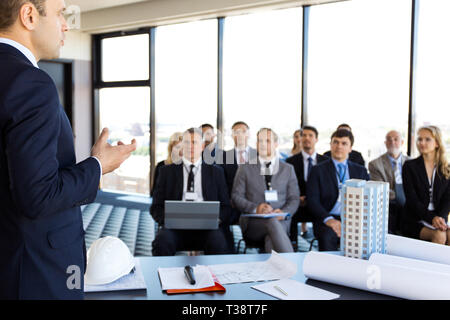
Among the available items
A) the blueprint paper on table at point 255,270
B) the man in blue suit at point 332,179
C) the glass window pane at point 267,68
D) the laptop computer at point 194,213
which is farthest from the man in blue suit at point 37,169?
the glass window pane at point 267,68

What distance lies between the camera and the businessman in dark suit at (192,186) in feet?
12.0

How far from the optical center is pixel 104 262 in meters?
1.69

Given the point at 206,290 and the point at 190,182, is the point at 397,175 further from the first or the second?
the point at 206,290

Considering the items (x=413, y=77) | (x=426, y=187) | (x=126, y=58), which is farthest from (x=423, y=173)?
(x=126, y=58)

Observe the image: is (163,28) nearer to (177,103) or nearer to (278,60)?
(177,103)

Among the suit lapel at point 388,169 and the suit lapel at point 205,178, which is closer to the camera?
the suit lapel at point 205,178

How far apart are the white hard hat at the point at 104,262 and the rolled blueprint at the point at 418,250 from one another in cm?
124

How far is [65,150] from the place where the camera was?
49.9 inches

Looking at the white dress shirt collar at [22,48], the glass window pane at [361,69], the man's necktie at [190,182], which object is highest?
the glass window pane at [361,69]

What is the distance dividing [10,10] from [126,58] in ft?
25.1

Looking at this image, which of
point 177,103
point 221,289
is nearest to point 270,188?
point 221,289

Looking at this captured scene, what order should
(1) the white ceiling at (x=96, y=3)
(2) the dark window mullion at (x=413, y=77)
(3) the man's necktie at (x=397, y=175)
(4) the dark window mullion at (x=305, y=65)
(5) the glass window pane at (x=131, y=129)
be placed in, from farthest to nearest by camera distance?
1. (5) the glass window pane at (x=131, y=129)
2. (1) the white ceiling at (x=96, y=3)
3. (4) the dark window mullion at (x=305, y=65)
4. (2) the dark window mullion at (x=413, y=77)
5. (3) the man's necktie at (x=397, y=175)

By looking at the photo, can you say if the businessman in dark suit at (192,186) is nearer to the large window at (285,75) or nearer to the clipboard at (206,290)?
the clipboard at (206,290)

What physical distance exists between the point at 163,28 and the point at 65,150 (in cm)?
703
